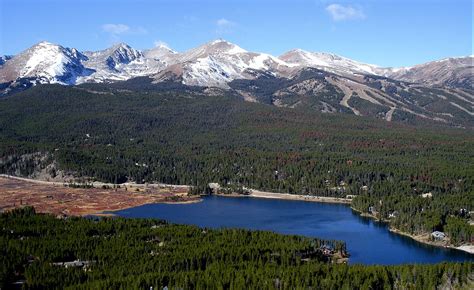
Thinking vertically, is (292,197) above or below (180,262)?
above

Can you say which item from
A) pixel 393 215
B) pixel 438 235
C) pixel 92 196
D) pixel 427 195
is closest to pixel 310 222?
pixel 393 215

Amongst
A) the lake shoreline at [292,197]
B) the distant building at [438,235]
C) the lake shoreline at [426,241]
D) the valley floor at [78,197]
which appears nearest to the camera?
the lake shoreline at [426,241]

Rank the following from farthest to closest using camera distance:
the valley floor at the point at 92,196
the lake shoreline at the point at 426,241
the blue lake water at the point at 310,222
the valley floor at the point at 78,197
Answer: the valley floor at the point at 92,196, the valley floor at the point at 78,197, the lake shoreline at the point at 426,241, the blue lake water at the point at 310,222

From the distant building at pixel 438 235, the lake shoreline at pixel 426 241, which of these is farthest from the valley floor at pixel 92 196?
the distant building at pixel 438 235

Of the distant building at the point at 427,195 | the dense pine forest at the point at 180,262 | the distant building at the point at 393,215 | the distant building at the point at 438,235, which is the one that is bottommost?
the dense pine forest at the point at 180,262

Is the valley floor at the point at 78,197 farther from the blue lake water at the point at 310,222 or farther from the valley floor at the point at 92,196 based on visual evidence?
the blue lake water at the point at 310,222

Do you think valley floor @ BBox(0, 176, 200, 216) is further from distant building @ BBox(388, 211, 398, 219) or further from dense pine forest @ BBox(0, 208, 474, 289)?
distant building @ BBox(388, 211, 398, 219)

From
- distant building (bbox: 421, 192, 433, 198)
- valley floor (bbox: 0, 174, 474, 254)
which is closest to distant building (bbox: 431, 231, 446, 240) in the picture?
valley floor (bbox: 0, 174, 474, 254)

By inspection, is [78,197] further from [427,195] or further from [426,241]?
[426,241]
